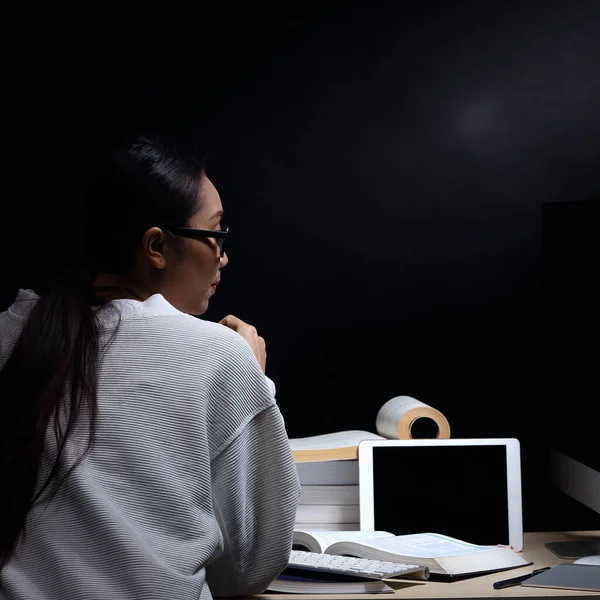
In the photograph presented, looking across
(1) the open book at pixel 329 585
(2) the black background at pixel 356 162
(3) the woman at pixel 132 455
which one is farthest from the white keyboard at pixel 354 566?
(2) the black background at pixel 356 162

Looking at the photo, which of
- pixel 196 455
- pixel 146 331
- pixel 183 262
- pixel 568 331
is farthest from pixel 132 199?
pixel 568 331

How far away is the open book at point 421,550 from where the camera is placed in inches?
54.2

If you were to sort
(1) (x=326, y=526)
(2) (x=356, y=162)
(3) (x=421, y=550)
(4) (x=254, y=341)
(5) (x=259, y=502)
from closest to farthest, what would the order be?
(5) (x=259, y=502)
(3) (x=421, y=550)
(4) (x=254, y=341)
(1) (x=326, y=526)
(2) (x=356, y=162)

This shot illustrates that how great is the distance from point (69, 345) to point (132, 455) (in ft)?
0.52

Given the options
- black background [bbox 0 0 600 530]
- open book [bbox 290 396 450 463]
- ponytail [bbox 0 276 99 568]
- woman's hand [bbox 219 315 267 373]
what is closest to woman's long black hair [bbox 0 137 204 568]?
ponytail [bbox 0 276 99 568]

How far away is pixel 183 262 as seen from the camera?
4.31ft

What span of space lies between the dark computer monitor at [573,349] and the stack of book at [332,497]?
0.39m

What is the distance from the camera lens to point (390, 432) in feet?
5.58

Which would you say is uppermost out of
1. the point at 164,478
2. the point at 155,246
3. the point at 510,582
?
the point at 155,246

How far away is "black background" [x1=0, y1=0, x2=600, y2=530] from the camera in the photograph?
195cm

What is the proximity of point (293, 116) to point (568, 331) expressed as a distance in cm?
78

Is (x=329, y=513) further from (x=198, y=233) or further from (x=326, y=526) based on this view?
(x=198, y=233)

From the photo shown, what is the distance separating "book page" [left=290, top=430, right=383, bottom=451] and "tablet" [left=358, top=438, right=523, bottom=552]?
56mm

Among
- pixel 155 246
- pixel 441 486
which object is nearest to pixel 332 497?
pixel 441 486
